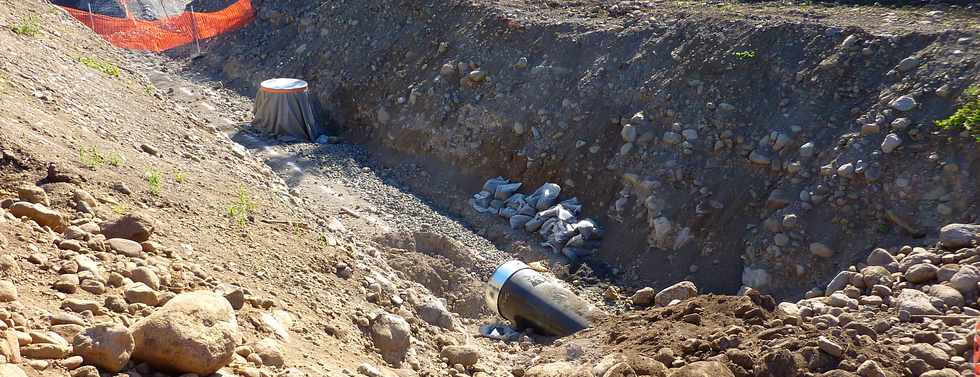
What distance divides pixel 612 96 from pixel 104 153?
568cm

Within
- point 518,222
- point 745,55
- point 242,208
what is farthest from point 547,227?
point 242,208

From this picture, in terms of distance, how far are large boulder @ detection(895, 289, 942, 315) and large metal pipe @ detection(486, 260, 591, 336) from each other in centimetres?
240

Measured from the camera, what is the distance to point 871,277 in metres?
6.62

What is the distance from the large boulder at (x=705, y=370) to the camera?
5.13 m

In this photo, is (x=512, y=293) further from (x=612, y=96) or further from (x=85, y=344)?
(x=85, y=344)

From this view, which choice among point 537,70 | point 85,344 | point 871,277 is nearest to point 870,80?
point 871,277

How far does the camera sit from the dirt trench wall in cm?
766

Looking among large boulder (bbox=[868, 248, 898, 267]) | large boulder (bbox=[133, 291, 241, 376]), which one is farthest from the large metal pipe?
large boulder (bbox=[133, 291, 241, 376])

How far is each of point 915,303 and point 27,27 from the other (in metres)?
9.38

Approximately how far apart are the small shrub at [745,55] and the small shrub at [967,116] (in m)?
2.22

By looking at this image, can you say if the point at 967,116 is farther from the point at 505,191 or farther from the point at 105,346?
the point at 105,346

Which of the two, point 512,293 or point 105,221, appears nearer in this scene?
point 105,221

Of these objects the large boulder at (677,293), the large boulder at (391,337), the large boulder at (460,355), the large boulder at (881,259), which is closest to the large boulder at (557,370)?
the large boulder at (460,355)

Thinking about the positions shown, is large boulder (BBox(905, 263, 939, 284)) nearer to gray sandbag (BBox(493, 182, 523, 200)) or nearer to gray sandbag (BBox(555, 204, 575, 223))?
gray sandbag (BBox(555, 204, 575, 223))
